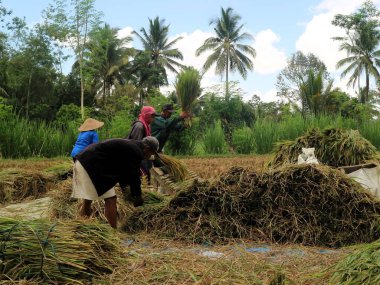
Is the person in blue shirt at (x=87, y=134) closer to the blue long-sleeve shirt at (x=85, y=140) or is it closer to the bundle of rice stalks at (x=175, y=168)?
the blue long-sleeve shirt at (x=85, y=140)

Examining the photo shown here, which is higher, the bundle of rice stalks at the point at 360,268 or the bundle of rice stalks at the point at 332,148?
the bundle of rice stalks at the point at 332,148

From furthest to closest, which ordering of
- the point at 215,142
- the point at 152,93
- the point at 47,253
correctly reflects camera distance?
the point at 152,93
the point at 215,142
the point at 47,253

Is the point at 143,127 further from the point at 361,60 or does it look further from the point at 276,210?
the point at 361,60

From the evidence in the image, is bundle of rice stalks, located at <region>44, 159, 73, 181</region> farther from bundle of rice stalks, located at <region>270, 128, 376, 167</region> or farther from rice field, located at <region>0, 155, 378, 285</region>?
rice field, located at <region>0, 155, 378, 285</region>

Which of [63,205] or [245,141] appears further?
[245,141]

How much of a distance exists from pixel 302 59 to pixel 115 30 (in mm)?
14208

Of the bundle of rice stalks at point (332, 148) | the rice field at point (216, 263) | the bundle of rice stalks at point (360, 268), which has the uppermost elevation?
the bundle of rice stalks at point (332, 148)

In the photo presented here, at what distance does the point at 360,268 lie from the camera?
281 cm

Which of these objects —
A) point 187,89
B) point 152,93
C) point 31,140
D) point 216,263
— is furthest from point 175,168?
point 152,93

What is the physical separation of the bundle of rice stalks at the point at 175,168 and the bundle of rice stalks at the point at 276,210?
3.64ft

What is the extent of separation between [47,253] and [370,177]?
409 cm

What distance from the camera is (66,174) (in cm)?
889

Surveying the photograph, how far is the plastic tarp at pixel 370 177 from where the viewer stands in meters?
5.89

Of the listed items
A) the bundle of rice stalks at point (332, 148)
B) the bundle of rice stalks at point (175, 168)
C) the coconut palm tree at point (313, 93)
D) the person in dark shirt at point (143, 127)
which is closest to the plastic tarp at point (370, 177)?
the bundle of rice stalks at point (332, 148)
